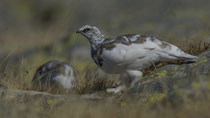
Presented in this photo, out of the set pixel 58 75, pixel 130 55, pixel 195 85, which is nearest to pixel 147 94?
pixel 130 55

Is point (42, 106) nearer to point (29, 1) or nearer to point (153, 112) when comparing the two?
point (153, 112)

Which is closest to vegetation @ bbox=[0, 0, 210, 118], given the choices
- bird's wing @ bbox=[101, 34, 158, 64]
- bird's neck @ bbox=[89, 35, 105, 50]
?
bird's wing @ bbox=[101, 34, 158, 64]

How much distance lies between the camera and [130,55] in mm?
4801

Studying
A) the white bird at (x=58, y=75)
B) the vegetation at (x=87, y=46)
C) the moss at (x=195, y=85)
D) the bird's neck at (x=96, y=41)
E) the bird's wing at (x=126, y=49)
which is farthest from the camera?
the white bird at (x=58, y=75)

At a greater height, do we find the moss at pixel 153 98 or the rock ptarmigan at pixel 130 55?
the rock ptarmigan at pixel 130 55

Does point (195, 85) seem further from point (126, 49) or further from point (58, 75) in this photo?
point (58, 75)

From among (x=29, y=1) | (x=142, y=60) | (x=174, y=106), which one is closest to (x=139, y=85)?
(x=142, y=60)

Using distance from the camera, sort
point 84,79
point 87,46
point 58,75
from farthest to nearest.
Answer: point 87,46
point 58,75
point 84,79

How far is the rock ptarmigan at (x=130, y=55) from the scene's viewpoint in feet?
15.8

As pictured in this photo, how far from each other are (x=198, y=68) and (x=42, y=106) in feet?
6.57

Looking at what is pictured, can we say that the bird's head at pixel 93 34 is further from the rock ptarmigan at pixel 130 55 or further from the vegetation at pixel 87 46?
the vegetation at pixel 87 46

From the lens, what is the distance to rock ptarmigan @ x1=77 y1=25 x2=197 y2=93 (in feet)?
15.8

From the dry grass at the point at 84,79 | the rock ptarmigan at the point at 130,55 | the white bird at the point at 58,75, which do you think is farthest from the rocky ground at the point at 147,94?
the white bird at the point at 58,75

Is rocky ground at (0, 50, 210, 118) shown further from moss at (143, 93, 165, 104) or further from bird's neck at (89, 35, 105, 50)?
bird's neck at (89, 35, 105, 50)
